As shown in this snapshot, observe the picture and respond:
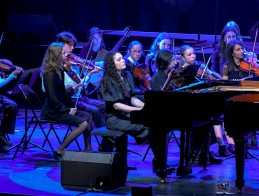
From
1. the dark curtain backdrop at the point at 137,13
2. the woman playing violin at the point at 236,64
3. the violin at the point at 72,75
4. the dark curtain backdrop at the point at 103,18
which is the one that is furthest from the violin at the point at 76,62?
the dark curtain backdrop at the point at 137,13

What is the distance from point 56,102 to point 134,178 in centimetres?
137

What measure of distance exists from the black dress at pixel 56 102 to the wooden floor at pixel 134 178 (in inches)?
19.7

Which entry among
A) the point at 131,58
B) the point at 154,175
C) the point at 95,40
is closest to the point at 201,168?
the point at 154,175

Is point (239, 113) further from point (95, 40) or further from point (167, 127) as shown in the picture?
point (95, 40)

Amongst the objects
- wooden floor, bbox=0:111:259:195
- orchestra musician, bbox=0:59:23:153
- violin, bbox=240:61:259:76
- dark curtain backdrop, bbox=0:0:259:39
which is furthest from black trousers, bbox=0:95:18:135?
dark curtain backdrop, bbox=0:0:259:39

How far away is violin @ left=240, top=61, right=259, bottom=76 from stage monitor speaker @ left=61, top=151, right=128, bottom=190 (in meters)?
2.68

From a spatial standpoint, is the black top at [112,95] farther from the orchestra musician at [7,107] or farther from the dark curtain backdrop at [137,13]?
the dark curtain backdrop at [137,13]

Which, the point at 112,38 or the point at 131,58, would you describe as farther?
the point at 112,38

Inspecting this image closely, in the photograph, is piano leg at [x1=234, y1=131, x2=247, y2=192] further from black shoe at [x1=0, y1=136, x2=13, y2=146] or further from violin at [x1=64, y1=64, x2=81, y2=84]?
black shoe at [x1=0, y1=136, x2=13, y2=146]

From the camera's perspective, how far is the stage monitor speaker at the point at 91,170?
5.43 metres

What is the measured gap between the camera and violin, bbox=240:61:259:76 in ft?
25.0

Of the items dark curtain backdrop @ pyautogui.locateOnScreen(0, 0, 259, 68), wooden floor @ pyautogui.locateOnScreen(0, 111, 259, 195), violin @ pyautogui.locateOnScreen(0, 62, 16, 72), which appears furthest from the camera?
dark curtain backdrop @ pyautogui.locateOnScreen(0, 0, 259, 68)

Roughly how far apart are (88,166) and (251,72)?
118 inches

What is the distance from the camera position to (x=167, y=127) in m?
A: 5.84
